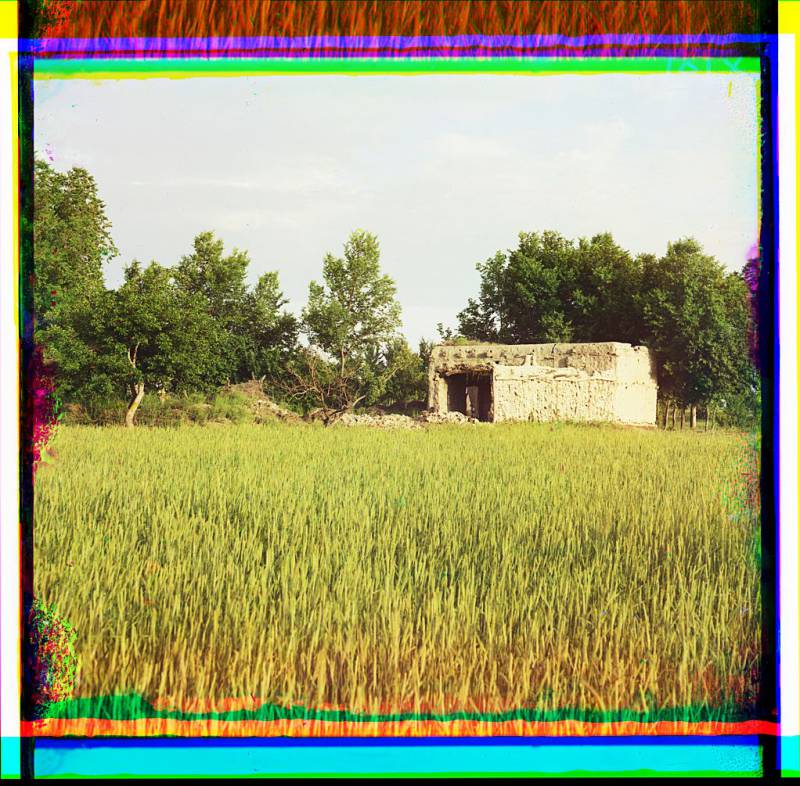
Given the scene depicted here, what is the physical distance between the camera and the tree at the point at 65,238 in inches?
52.7

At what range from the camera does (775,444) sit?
1208 mm

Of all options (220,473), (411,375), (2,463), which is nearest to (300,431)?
(411,375)

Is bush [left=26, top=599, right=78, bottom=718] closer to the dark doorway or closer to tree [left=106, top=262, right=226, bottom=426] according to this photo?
tree [left=106, top=262, right=226, bottom=426]

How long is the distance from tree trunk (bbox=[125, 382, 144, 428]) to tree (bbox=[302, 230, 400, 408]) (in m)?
0.68

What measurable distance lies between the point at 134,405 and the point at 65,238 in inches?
36.2

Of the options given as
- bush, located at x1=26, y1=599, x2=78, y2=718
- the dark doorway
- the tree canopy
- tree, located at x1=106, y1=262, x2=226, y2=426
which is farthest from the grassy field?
the dark doorway

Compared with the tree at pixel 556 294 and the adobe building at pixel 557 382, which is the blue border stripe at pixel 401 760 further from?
the adobe building at pixel 557 382

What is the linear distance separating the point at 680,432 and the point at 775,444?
1365mm

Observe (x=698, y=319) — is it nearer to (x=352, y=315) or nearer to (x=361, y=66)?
(x=352, y=315)

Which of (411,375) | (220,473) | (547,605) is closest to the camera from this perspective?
(547,605)

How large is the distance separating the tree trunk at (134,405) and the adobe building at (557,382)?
1.87 metres

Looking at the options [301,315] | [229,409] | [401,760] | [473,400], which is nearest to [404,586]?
[401,760]

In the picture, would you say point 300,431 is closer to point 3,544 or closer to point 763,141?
point 3,544

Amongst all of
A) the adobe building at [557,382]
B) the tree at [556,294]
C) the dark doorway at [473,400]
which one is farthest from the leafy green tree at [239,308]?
the dark doorway at [473,400]
